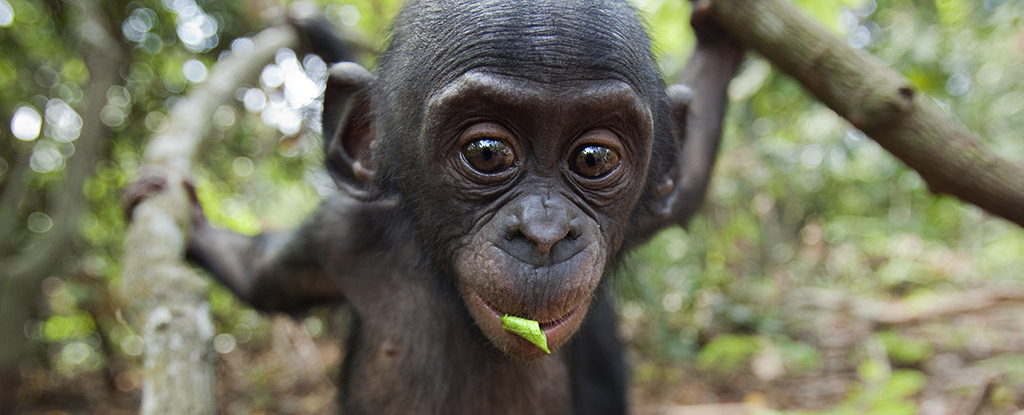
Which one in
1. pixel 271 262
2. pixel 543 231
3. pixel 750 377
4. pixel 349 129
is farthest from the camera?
pixel 750 377

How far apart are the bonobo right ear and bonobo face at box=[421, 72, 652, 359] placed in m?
0.56

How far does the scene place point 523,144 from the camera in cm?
213

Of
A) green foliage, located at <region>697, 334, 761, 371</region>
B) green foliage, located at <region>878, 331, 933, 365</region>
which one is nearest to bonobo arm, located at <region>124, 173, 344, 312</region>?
green foliage, located at <region>697, 334, 761, 371</region>

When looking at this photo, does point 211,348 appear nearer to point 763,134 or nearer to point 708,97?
point 708,97

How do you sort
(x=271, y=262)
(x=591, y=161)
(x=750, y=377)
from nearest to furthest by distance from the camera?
(x=591, y=161)
(x=271, y=262)
(x=750, y=377)

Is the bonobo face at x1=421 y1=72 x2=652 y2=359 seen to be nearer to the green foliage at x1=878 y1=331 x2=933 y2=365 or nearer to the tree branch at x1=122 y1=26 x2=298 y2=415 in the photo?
the tree branch at x1=122 y1=26 x2=298 y2=415

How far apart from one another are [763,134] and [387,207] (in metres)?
7.62

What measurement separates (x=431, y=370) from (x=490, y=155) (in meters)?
1.37

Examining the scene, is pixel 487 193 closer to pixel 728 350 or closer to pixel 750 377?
pixel 728 350

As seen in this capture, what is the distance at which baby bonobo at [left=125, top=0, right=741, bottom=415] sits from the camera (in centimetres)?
203

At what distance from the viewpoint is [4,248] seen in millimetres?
5984

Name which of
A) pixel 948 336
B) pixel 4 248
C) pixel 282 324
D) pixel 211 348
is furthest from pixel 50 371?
pixel 948 336

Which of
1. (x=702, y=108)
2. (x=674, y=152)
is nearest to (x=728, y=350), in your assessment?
(x=702, y=108)

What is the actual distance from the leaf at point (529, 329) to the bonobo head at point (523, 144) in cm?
3
